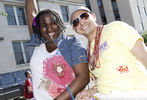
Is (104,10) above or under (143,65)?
above

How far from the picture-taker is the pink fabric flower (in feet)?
5.40

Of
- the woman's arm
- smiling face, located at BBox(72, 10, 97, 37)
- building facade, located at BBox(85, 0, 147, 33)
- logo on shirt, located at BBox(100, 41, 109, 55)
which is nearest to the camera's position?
the woman's arm

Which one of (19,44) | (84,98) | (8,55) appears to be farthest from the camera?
(19,44)

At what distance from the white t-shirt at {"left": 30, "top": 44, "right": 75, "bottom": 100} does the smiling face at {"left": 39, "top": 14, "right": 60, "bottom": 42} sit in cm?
14

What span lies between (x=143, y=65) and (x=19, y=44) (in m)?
14.3

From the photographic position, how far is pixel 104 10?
33562 mm

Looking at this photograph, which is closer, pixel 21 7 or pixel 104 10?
pixel 21 7

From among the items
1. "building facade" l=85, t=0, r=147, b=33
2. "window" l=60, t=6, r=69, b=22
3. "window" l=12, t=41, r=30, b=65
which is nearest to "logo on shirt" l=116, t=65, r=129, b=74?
"window" l=12, t=41, r=30, b=65

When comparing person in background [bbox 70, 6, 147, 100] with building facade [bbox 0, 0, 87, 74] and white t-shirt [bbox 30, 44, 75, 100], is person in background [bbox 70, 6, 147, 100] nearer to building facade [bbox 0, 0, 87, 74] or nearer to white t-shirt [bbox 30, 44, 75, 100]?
white t-shirt [bbox 30, 44, 75, 100]

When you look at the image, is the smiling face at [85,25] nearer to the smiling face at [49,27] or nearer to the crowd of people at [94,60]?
the crowd of people at [94,60]

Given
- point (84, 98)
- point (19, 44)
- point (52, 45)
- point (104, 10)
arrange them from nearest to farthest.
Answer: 1. point (84, 98)
2. point (52, 45)
3. point (19, 44)
4. point (104, 10)

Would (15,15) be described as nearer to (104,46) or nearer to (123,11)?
(104,46)

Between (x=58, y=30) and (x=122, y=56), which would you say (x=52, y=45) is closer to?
(x=58, y=30)

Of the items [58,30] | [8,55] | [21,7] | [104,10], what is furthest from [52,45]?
[104,10]
